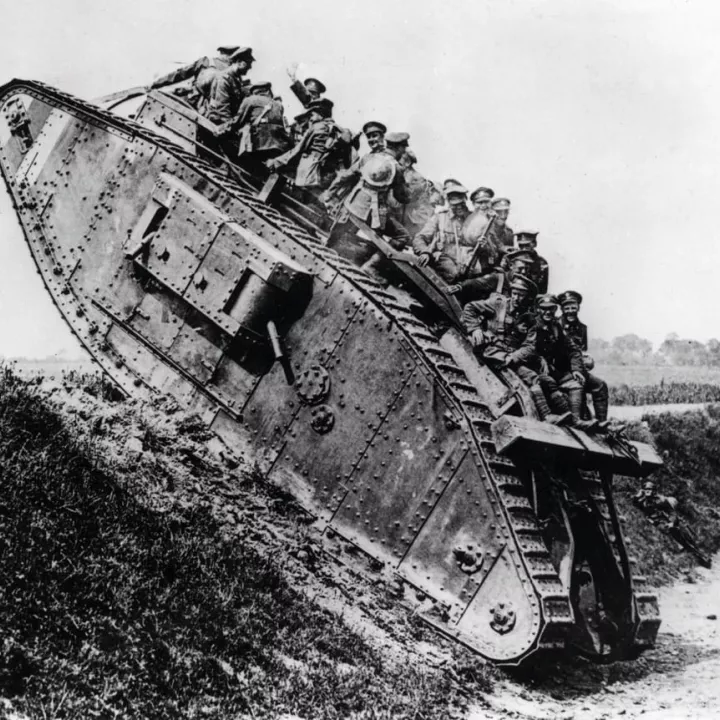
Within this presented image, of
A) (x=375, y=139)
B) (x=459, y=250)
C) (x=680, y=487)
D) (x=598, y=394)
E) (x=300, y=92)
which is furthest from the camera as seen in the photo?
(x=680, y=487)

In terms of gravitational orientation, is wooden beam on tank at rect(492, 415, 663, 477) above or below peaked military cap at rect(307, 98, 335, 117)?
below

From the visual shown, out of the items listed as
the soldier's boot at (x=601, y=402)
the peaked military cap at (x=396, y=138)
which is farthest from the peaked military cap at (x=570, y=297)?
the peaked military cap at (x=396, y=138)

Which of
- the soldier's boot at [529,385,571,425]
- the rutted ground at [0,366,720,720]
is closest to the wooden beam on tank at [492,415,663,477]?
the soldier's boot at [529,385,571,425]

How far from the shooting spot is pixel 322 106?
1070 cm

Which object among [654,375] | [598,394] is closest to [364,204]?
[598,394]

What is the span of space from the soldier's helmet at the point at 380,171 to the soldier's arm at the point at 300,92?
2.55 meters

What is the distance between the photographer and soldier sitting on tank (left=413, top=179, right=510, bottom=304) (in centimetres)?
942

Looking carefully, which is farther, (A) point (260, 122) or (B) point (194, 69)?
(B) point (194, 69)

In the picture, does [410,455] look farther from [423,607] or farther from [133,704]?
[133,704]

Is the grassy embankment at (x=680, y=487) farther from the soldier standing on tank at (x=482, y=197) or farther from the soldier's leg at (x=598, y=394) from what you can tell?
the soldier standing on tank at (x=482, y=197)

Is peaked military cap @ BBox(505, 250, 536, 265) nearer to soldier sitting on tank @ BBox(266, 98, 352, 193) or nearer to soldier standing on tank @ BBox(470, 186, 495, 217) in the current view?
soldier standing on tank @ BBox(470, 186, 495, 217)

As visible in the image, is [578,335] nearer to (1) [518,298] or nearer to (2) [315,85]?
(1) [518,298]

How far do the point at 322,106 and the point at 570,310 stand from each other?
4561mm

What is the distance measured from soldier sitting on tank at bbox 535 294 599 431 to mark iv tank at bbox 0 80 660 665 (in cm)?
76
